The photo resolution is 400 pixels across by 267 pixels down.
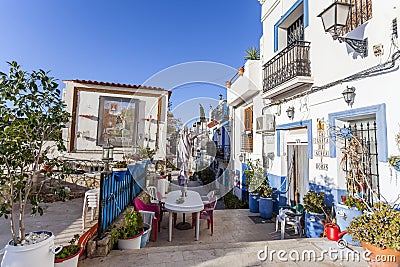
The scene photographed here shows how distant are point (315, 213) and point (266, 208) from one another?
190 cm

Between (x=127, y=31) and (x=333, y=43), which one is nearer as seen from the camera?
(x=333, y=43)

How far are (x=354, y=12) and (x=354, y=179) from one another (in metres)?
3.28

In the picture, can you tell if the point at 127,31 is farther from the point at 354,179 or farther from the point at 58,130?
the point at 354,179

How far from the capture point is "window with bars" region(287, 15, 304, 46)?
6.36m

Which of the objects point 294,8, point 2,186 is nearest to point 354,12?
point 294,8

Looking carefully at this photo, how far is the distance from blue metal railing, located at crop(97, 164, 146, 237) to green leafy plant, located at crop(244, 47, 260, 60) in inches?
275

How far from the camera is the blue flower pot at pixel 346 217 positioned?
357 centimetres

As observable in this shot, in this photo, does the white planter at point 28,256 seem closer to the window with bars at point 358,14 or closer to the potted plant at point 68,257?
the potted plant at point 68,257

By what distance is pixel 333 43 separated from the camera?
453 centimetres

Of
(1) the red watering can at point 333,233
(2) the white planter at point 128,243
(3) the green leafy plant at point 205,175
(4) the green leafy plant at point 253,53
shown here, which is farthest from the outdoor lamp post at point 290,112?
(3) the green leafy plant at point 205,175

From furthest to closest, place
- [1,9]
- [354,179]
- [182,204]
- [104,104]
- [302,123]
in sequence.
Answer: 1. [104,104]
2. [302,123]
3. [1,9]
4. [182,204]
5. [354,179]

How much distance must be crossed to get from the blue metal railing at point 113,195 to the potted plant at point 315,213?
12.8 ft

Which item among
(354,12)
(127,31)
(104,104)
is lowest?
(104,104)

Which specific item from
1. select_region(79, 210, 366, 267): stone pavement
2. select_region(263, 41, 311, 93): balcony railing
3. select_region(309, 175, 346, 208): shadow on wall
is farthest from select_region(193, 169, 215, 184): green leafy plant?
select_region(79, 210, 366, 267): stone pavement
